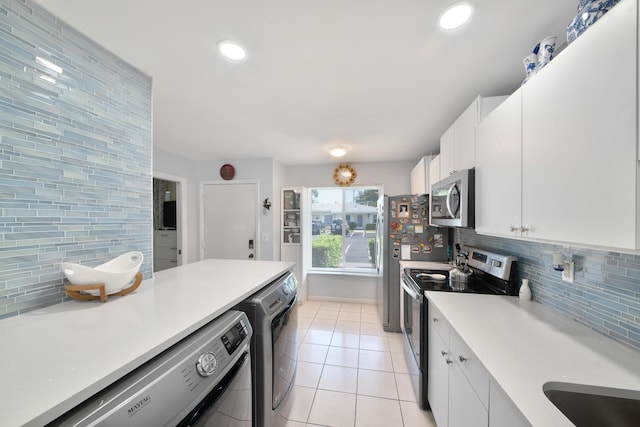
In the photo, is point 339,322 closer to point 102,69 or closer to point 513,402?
point 513,402

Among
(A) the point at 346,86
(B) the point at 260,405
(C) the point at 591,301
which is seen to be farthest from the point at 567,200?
(B) the point at 260,405

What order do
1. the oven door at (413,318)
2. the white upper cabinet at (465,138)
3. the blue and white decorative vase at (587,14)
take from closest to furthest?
1. the blue and white decorative vase at (587,14)
2. the white upper cabinet at (465,138)
3. the oven door at (413,318)

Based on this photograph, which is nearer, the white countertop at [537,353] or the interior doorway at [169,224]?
the white countertop at [537,353]

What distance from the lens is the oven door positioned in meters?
1.77

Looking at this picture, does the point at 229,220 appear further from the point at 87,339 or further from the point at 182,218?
the point at 87,339

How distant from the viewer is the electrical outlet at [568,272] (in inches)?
46.2

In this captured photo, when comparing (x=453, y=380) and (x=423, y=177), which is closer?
(x=453, y=380)

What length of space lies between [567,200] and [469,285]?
1200mm

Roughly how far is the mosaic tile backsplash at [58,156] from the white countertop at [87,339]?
0.78 feet

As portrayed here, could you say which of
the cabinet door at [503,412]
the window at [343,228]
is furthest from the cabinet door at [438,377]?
the window at [343,228]

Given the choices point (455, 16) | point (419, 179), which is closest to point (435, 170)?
point (419, 179)

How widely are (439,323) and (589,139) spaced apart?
1175mm

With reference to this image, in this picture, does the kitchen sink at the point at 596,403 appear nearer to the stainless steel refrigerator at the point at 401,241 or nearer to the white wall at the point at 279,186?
the stainless steel refrigerator at the point at 401,241

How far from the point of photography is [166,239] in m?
3.78
